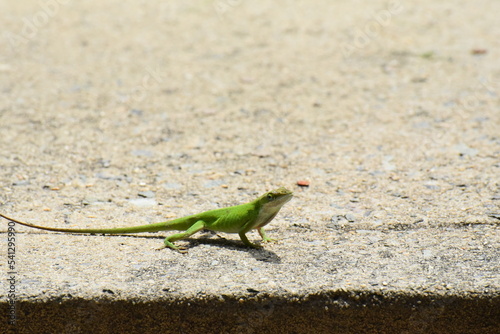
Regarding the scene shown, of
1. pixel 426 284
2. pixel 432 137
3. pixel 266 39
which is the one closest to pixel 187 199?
pixel 426 284

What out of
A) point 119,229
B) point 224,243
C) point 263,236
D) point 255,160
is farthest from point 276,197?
point 255,160

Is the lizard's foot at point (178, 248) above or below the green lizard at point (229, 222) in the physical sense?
below

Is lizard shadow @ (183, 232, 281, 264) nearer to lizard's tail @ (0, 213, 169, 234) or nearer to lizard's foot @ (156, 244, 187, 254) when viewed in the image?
lizard's foot @ (156, 244, 187, 254)

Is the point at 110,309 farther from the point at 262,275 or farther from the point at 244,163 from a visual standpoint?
the point at 244,163

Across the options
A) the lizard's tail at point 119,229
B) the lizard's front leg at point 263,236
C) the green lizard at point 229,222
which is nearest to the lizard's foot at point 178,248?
the green lizard at point 229,222

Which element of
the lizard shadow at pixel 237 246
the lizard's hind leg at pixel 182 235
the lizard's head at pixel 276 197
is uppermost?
the lizard's head at pixel 276 197

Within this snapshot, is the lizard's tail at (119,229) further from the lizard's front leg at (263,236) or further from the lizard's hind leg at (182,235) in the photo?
the lizard's front leg at (263,236)
